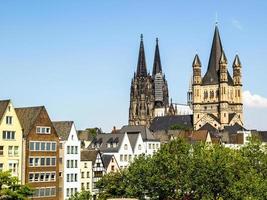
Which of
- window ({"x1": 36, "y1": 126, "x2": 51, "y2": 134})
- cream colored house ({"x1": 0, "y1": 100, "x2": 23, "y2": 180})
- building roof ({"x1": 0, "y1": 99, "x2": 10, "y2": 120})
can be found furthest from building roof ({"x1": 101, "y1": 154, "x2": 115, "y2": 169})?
building roof ({"x1": 0, "y1": 99, "x2": 10, "y2": 120})

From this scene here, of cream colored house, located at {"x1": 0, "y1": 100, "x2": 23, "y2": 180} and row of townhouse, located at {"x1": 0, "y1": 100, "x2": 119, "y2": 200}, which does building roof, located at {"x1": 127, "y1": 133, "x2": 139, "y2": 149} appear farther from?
cream colored house, located at {"x1": 0, "y1": 100, "x2": 23, "y2": 180}

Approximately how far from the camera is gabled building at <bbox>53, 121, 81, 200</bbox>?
87.5 metres

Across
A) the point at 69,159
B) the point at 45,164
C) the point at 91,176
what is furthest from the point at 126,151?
the point at 45,164

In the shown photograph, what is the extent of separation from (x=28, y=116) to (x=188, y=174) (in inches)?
970

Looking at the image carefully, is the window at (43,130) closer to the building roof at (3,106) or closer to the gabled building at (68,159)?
the gabled building at (68,159)

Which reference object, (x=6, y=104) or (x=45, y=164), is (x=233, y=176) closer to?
(x=45, y=164)

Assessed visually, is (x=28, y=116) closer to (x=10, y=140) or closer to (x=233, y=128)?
(x=10, y=140)

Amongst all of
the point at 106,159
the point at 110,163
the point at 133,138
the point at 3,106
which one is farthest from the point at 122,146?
the point at 3,106

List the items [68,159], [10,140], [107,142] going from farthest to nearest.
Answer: [107,142] < [68,159] < [10,140]

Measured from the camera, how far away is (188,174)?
8081 centimetres

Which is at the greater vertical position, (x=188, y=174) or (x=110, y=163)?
(x=110, y=163)

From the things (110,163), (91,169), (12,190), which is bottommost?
(12,190)

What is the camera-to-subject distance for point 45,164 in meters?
82.8

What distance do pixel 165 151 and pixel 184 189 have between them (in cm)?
776
